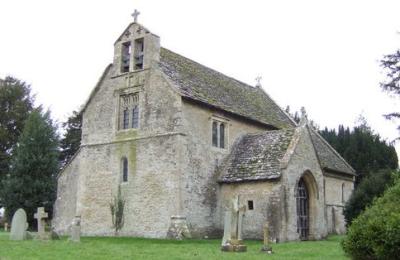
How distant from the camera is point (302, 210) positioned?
29.8 metres

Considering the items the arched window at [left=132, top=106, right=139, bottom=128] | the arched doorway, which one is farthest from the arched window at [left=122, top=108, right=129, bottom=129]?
the arched doorway

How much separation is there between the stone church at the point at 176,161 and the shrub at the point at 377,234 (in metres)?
12.0

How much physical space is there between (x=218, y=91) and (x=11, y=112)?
28927 millimetres

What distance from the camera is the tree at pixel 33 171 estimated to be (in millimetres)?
42500

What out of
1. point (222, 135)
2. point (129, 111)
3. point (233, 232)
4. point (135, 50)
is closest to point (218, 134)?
point (222, 135)

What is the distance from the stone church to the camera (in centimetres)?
2744

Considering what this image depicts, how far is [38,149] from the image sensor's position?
145ft

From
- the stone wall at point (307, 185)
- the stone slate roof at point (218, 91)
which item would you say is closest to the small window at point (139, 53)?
the stone slate roof at point (218, 91)

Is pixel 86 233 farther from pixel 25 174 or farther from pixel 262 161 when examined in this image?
pixel 25 174

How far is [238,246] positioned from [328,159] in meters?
20.8

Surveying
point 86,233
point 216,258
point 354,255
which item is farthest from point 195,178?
point 354,255

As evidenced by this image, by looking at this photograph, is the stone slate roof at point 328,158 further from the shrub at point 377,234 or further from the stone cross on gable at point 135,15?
the shrub at point 377,234

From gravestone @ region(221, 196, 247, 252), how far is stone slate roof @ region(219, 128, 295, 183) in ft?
21.7

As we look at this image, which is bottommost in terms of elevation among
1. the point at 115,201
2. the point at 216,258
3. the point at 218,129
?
the point at 216,258
